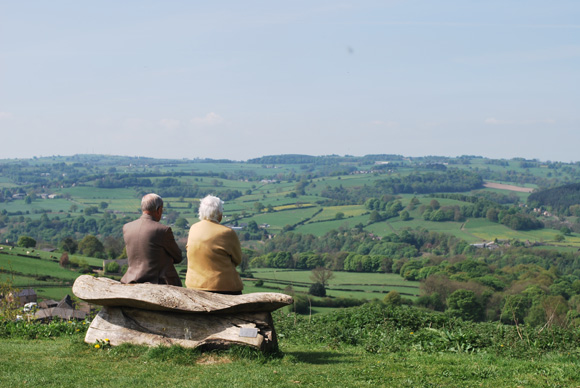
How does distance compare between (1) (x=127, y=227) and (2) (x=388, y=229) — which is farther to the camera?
(2) (x=388, y=229)

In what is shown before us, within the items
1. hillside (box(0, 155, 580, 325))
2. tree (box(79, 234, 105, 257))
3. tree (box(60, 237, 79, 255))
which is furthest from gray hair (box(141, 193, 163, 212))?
tree (box(60, 237, 79, 255))

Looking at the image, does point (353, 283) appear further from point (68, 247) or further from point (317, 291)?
point (68, 247)

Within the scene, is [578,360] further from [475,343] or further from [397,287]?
[397,287]

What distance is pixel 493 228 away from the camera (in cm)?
12262

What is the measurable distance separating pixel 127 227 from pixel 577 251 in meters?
99.1

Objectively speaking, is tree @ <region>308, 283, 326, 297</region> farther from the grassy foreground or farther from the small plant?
the small plant

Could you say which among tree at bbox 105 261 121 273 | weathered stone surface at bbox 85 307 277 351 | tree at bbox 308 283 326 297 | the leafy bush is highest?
weathered stone surface at bbox 85 307 277 351

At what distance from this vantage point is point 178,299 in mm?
9000

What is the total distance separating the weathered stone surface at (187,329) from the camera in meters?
9.02

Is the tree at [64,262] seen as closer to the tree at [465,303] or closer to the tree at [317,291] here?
the tree at [317,291]

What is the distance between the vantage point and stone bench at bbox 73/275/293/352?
8.99m

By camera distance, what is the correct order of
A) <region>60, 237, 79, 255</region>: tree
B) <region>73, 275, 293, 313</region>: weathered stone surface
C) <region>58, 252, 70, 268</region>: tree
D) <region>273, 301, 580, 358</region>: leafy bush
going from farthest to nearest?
<region>60, 237, 79, 255</region>: tree < <region>58, 252, 70, 268</region>: tree < <region>273, 301, 580, 358</region>: leafy bush < <region>73, 275, 293, 313</region>: weathered stone surface

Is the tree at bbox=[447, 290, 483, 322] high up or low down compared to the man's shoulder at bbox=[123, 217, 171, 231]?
down

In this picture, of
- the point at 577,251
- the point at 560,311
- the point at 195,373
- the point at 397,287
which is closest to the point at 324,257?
the point at 397,287
